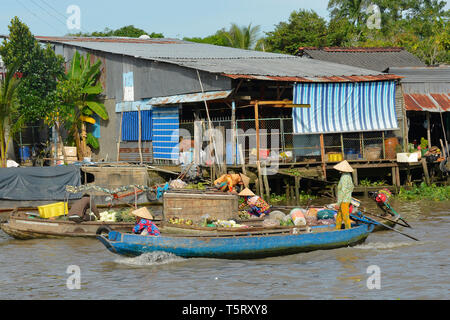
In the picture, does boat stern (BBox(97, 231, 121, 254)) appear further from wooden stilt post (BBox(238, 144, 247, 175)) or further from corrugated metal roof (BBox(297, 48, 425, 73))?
corrugated metal roof (BBox(297, 48, 425, 73))

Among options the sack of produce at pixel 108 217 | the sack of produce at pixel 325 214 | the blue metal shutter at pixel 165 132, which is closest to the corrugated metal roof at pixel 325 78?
the blue metal shutter at pixel 165 132

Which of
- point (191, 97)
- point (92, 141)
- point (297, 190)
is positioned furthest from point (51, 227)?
point (92, 141)

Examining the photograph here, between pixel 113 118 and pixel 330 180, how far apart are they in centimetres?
1038

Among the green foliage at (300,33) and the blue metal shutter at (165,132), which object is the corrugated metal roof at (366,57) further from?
the blue metal shutter at (165,132)

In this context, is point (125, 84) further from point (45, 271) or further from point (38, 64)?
point (45, 271)

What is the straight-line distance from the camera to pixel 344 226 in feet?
45.0

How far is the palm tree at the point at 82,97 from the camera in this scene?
2659 cm

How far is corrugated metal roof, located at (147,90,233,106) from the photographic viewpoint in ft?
66.0

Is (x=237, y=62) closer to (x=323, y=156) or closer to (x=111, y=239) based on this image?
(x=323, y=156)

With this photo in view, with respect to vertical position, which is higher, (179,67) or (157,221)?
(179,67)

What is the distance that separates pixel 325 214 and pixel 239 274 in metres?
3.21

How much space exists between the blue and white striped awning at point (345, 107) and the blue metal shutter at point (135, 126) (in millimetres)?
6779

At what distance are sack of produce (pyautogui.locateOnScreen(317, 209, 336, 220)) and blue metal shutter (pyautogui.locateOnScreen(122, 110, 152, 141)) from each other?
11.7 meters

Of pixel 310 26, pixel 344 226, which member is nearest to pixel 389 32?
pixel 310 26
